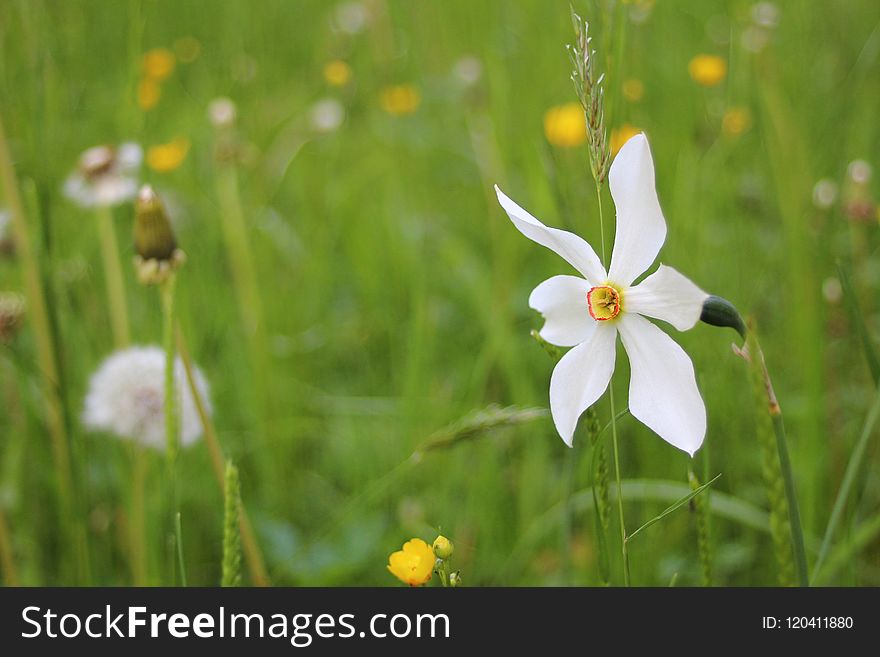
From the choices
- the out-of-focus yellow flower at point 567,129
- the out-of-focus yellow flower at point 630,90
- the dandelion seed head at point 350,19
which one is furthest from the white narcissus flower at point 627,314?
the dandelion seed head at point 350,19

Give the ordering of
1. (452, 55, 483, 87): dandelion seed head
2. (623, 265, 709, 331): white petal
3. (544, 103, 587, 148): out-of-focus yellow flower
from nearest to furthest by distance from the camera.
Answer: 1. (623, 265, 709, 331): white petal
2. (544, 103, 587, 148): out-of-focus yellow flower
3. (452, 55, 483, 87): dandelion seed head

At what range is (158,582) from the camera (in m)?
1.01

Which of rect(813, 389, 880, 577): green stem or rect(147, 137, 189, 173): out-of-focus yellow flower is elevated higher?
rect(147, 137, 189, 173): out-of-focus yellow flower

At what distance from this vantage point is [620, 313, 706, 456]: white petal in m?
0.46

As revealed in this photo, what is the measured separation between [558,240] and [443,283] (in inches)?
45.1

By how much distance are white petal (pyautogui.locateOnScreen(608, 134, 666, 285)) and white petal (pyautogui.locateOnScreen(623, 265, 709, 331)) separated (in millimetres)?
17

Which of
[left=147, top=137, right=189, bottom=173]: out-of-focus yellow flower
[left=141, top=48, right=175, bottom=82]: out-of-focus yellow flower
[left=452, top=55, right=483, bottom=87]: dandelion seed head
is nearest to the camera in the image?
[left=147, top=137, right=189, bottom=173]: out-of-focus yellow flower

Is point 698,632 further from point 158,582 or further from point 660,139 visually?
point 660,139

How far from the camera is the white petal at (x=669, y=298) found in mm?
439

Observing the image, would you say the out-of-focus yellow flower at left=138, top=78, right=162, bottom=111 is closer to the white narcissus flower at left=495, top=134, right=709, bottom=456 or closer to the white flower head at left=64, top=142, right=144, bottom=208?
the white flower head at left=64, top=142, right=144, bottom=208

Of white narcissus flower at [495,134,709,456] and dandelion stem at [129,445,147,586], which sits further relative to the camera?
dandelion stem at [129,445,147,586]

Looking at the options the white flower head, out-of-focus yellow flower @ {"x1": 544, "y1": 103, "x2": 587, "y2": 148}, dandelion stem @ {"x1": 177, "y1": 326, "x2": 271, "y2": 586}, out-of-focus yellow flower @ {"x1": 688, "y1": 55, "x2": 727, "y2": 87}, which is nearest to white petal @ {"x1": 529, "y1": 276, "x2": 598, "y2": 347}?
dandelion stem @ {"x1": 177, "y1": 326, "x2": 271, "y2": 586}

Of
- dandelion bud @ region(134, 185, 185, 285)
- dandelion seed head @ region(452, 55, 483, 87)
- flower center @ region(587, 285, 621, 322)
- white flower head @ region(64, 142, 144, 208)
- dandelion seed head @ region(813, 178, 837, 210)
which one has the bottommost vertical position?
flower center @ region(587, 285, 621, 322)

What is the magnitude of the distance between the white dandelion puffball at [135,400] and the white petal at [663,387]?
637 mm
